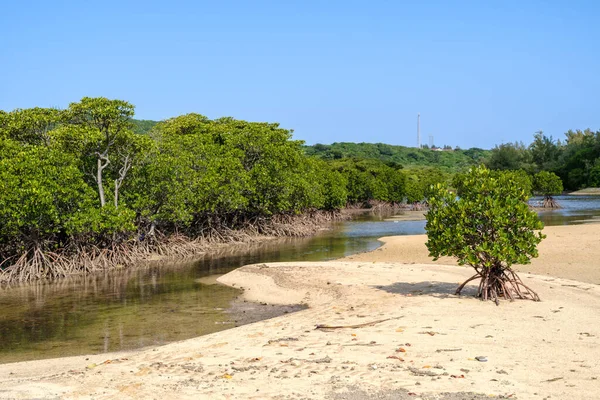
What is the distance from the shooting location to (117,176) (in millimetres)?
32625

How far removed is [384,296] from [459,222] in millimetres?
3342

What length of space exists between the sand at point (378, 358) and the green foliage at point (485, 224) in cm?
119

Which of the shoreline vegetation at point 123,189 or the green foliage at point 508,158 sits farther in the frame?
the green foliage at point 508,158

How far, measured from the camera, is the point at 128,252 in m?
29.8

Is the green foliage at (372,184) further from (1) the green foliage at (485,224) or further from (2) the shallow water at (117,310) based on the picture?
Result: (1) the green foliage at (485,224)

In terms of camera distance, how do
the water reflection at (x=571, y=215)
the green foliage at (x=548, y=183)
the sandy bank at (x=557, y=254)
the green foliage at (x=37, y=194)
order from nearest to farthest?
1. the sandy bank at (x=557, y=254)
2. the green foliage at (x=37, y=194)
3. the water reflection at (x=571, y=215)
4. the green foliage at (x=548, y=183)

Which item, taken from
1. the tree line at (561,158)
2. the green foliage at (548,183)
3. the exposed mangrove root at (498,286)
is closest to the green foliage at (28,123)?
the exposed mangrove root at (498,286)

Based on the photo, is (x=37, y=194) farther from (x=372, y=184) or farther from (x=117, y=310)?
(x=372, y=184)

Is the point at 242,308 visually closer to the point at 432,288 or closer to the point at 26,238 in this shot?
the point at 432,288

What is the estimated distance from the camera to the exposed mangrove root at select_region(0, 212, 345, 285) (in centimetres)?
2583

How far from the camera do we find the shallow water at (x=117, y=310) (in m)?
14.9

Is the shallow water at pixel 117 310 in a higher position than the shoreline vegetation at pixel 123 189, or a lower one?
lower

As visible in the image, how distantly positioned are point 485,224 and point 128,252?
1960 cm

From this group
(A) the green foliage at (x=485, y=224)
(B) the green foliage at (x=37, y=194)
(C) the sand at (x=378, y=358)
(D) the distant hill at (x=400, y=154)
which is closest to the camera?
(C) the sand at (x=378, y=358)
